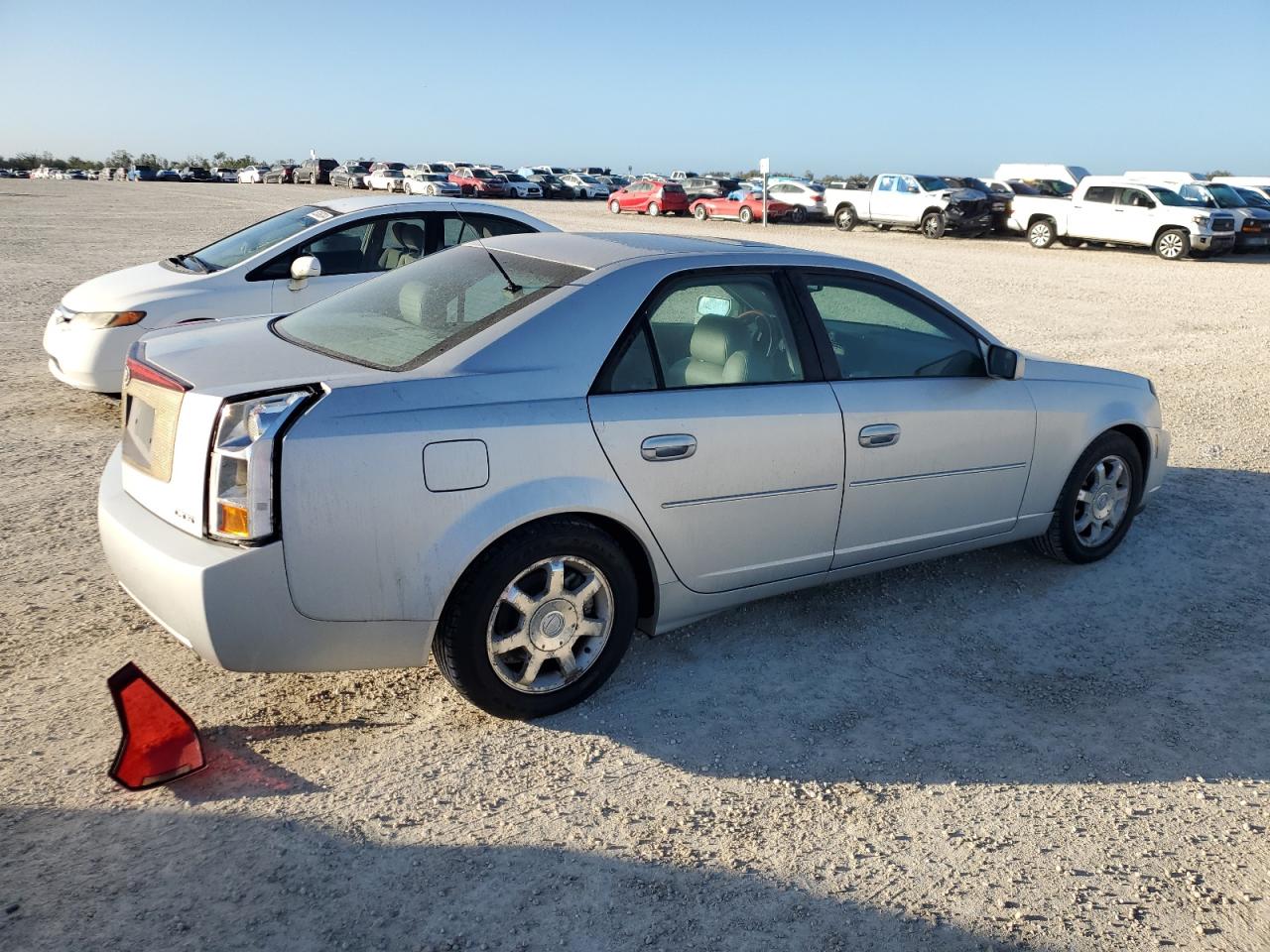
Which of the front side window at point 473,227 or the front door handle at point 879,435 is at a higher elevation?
the front side window at point 473,227

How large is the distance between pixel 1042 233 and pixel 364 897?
92.2ft

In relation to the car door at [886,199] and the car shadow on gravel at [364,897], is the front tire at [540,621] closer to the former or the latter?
the car shadow on gravel at [364,897]

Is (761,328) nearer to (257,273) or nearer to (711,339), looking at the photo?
(711,339)

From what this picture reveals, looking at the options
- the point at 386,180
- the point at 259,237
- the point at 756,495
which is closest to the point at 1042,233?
the point at 259,237

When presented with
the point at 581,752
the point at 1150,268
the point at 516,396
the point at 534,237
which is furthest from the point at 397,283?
the point at 1150,268

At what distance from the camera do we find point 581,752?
350cm

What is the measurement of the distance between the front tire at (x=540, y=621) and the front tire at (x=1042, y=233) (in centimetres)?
2665

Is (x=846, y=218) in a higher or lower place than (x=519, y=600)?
higher

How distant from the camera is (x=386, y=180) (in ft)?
174

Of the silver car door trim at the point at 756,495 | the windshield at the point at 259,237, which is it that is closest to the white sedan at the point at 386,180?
the windshield at the point at 259,237

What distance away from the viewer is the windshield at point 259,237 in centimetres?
790

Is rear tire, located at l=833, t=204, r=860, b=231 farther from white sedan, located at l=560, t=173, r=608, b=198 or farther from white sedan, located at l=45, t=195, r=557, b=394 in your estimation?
white sedan, located at l=45, t=195, r=557, b=394

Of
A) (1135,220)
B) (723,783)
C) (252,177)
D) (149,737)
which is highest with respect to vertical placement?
(1135,220)

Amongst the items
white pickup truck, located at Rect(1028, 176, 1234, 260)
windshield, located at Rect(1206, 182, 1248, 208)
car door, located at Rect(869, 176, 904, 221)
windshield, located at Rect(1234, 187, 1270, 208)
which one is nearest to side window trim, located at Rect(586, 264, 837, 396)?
white pickup truck, located at Rect(1028, 176, 1234, 260)
